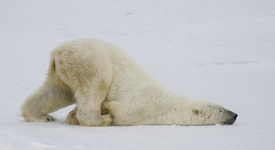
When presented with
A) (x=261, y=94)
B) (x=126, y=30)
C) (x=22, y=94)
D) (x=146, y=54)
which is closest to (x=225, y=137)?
(x=261, y=94)

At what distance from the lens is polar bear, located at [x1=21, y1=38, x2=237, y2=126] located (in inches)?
166

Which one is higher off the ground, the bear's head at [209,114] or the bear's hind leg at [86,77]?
the bear's hind leg at [86,77]

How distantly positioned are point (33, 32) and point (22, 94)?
24.4 feet

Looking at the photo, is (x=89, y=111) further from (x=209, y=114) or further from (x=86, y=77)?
(x=209, y=114)

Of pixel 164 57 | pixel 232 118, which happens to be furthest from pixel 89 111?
pixel 164 57

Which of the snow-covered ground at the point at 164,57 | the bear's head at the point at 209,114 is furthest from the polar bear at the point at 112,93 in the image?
the snow-covered ground at the point at 164,57

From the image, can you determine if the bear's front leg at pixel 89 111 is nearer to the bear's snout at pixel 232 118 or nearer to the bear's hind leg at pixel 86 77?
the bear's hind leg at pixel 86 77

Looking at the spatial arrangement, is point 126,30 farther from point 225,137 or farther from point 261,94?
point 225,137

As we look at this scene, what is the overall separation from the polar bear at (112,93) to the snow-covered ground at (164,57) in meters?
0.26

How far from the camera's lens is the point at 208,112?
4.37 meters

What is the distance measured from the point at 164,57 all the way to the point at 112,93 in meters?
5.08

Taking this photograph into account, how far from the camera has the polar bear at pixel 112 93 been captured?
13.9 ft

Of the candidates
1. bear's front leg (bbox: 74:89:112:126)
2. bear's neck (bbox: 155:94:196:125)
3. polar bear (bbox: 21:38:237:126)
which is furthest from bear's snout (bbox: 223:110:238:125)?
bear's front leg (bbox: 74:89:112:126)

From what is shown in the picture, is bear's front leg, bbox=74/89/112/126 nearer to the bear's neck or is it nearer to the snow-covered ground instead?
the snow-covered ground
